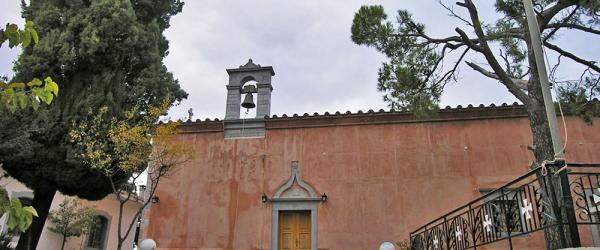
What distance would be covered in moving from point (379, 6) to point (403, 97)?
162 centimetres

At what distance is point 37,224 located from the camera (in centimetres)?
885

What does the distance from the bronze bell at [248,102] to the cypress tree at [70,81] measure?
236cm

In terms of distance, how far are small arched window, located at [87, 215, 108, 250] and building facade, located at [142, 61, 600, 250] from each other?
21.5ft

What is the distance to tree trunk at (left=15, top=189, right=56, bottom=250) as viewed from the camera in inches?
334

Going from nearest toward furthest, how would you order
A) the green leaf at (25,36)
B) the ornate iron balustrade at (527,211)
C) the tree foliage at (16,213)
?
the tree foliage at (16,213)
the green leaf at (25,36)
the ornate iron balustrade at (527,211)

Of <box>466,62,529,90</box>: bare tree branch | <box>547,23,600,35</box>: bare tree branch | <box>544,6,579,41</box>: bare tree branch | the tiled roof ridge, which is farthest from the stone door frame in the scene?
<box>547,23,600,35</box>: bare tree branch

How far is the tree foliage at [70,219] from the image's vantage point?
1329 centimetres

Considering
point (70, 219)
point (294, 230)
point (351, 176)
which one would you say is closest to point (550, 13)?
point (351, 176)

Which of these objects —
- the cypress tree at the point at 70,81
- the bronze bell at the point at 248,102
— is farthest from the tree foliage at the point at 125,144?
the bronze bell at the point at 248,102

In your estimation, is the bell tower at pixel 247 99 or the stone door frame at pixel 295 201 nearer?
the stone door frame at pixel 295 201

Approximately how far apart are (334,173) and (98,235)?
10640mm

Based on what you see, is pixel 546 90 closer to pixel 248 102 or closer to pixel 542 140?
pixel 542 140

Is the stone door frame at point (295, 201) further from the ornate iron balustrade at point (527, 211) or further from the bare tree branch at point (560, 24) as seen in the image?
the bare tree branch at point (560, 24)

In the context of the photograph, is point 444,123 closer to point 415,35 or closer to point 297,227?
point 415,35
